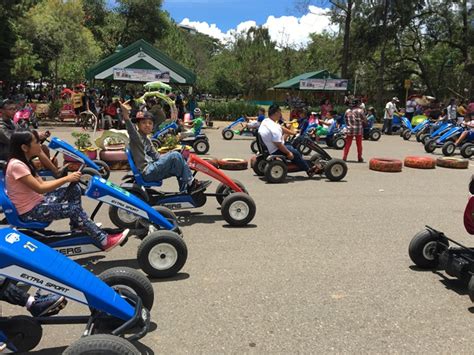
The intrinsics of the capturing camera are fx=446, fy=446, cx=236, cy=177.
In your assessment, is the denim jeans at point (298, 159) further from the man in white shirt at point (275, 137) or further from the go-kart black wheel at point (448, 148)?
the go-kart black wheel at point (448, 148)

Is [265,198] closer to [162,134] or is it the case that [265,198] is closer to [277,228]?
[277,228]

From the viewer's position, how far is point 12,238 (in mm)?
2631

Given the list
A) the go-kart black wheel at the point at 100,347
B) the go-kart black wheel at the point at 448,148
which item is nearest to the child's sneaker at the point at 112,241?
the go-kart black wheel at the point at 100,347

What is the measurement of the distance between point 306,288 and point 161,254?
1.45 m

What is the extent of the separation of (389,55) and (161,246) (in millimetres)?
36491

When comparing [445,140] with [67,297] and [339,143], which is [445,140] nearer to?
[339,143]

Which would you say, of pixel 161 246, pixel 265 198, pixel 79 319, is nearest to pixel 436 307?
pixel 161 246

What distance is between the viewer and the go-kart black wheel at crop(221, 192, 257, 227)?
245 inches

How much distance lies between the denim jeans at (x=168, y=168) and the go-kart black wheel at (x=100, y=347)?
12.5 ft

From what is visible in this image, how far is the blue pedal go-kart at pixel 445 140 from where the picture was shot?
1429 centimetres

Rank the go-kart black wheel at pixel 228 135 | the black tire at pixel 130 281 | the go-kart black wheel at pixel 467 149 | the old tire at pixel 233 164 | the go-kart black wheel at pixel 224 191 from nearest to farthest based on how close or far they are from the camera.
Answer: the black tire at pixel 130 281, the go-kart black wheel at pixel 224 191, the old tire at pixel 233 164, the go-kart black wheel at pixel 467 149, the go-kart black wheel at pixel 228 135

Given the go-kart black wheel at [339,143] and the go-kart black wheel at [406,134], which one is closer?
the go-kart black wheel at [339,143]

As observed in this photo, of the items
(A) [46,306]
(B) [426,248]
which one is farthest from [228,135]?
(A) [46,306]

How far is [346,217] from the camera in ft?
22.7
